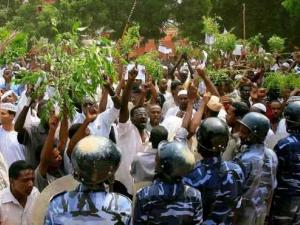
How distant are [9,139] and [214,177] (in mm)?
2774

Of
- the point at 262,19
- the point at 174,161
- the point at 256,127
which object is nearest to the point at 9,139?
the point at 256,127

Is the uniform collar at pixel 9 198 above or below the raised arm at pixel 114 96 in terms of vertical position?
below

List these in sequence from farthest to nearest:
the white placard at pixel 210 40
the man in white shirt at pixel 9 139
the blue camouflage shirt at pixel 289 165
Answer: the white placard at pixel 210 40
the man in white shirt at pixel 9 139
the blue camouflage shirt at pixel 289 165

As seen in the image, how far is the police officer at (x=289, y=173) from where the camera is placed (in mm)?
5895

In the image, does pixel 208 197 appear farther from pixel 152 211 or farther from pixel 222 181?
pixel 152 211

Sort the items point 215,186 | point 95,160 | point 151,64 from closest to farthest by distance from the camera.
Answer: point 95,160 → point 215,186 → point 151,64

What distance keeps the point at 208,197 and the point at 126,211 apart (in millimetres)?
1236

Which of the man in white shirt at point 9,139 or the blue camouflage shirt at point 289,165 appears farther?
the man in white shirt at point 9,139

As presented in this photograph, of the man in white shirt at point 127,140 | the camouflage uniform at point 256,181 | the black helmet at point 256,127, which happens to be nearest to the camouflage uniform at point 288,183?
the camouflage uniform at point 256,181

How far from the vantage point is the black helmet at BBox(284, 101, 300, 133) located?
235 inches

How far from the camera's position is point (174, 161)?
3996 mm

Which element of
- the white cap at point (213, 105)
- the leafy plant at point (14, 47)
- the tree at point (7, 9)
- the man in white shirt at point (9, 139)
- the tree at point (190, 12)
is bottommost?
the tree at point (7, 9)

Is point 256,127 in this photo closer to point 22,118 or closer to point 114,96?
point 114,96

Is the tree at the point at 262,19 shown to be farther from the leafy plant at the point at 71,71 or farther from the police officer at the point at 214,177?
the police officer at the point at 214,177
